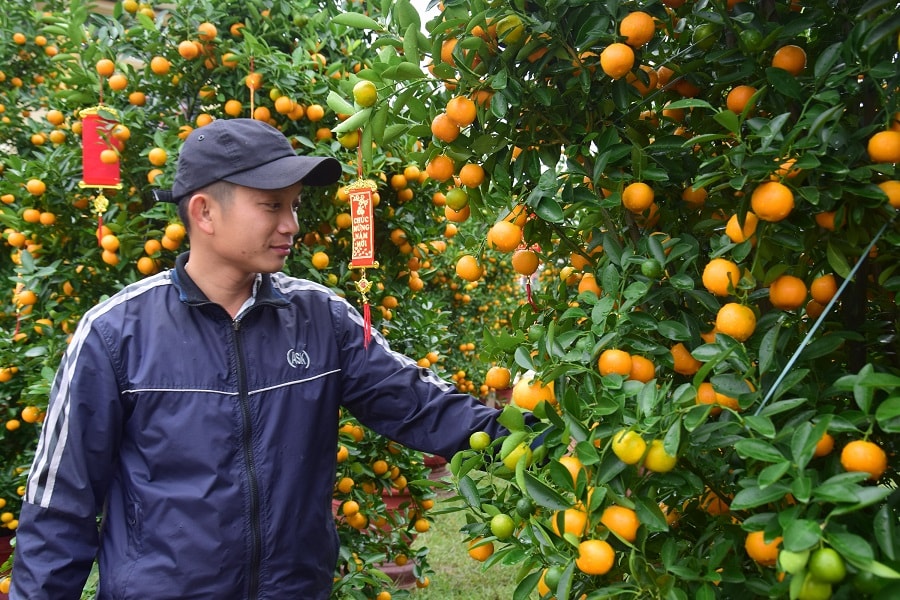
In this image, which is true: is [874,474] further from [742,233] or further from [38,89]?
[38,89]

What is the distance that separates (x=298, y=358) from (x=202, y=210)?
410 millimetres

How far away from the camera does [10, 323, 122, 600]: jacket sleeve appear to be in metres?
1.53

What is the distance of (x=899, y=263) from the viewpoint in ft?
3.65

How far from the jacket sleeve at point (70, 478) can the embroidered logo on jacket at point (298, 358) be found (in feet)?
1.25

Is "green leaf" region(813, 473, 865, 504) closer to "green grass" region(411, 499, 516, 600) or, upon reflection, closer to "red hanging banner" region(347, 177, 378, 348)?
"red hanging banner" region(347, 177, 378, 348)

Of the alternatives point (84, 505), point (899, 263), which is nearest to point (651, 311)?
point (899, 263)

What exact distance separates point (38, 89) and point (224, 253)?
3.00 metres

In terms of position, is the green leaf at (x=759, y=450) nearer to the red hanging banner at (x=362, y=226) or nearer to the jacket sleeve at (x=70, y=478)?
the red hanging banner at (x=362, y=226)

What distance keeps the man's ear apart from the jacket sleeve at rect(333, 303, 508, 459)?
392 mm

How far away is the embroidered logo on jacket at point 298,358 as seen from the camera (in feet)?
5.83

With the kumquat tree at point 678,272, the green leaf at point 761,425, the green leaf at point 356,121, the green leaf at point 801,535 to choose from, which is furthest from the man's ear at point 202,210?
the green leaf at point 801,535

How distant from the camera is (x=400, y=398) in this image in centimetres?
190

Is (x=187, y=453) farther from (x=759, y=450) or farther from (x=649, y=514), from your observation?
(x=759, y=450)

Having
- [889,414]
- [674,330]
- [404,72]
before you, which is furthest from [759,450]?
[404,72]
